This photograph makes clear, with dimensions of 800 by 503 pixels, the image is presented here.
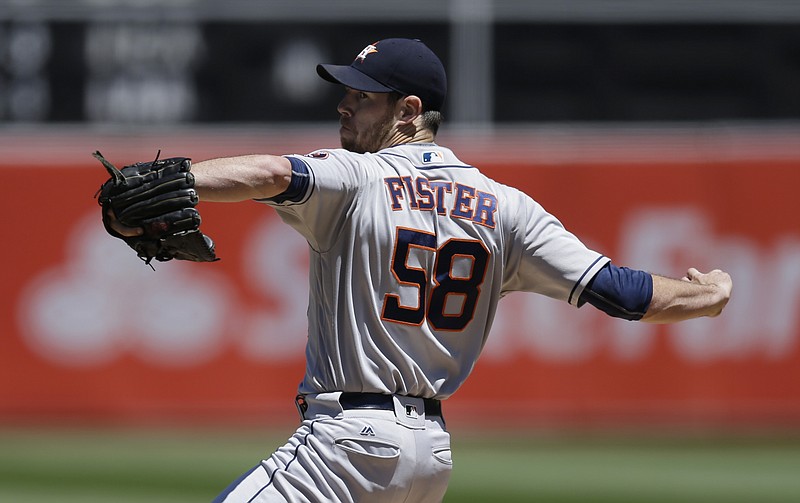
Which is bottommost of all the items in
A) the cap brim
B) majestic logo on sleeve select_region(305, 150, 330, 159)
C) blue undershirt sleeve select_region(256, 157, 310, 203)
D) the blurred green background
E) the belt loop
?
the blurred green background

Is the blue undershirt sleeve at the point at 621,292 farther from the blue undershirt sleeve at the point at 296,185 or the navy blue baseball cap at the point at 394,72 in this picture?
the blue undershirt sleeve at the point at 296,185

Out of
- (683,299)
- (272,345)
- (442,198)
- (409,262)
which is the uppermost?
(442,198)

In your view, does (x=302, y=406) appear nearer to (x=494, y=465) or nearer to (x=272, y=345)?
(x=494, y=465)

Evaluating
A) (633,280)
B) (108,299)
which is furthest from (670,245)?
(633,280)

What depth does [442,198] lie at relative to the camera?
A: 3432mm

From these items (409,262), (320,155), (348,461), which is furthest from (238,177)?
(348,461)

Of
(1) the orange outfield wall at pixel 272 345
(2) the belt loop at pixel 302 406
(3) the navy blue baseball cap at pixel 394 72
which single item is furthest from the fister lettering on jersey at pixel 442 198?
(1) the orange outfield wall at pixel 272 345

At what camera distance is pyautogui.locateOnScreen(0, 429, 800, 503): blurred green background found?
25.6 feet

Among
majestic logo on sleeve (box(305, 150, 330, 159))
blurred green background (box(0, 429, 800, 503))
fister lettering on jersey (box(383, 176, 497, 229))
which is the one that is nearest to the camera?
majestic logo on sleeve (box(305, 150, 330, 159))

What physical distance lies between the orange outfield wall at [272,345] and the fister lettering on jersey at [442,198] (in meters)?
6.43

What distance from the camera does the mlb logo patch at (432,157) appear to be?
3.50 metres

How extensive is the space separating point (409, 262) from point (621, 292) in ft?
1.95

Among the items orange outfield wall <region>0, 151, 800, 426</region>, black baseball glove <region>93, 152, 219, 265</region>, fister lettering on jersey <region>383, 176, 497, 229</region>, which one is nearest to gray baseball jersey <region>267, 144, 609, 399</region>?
fister lettering on jersey <region>383, 176, 497, 229</region>

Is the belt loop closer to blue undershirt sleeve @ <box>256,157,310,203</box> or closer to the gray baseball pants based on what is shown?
the gray baseball pants
